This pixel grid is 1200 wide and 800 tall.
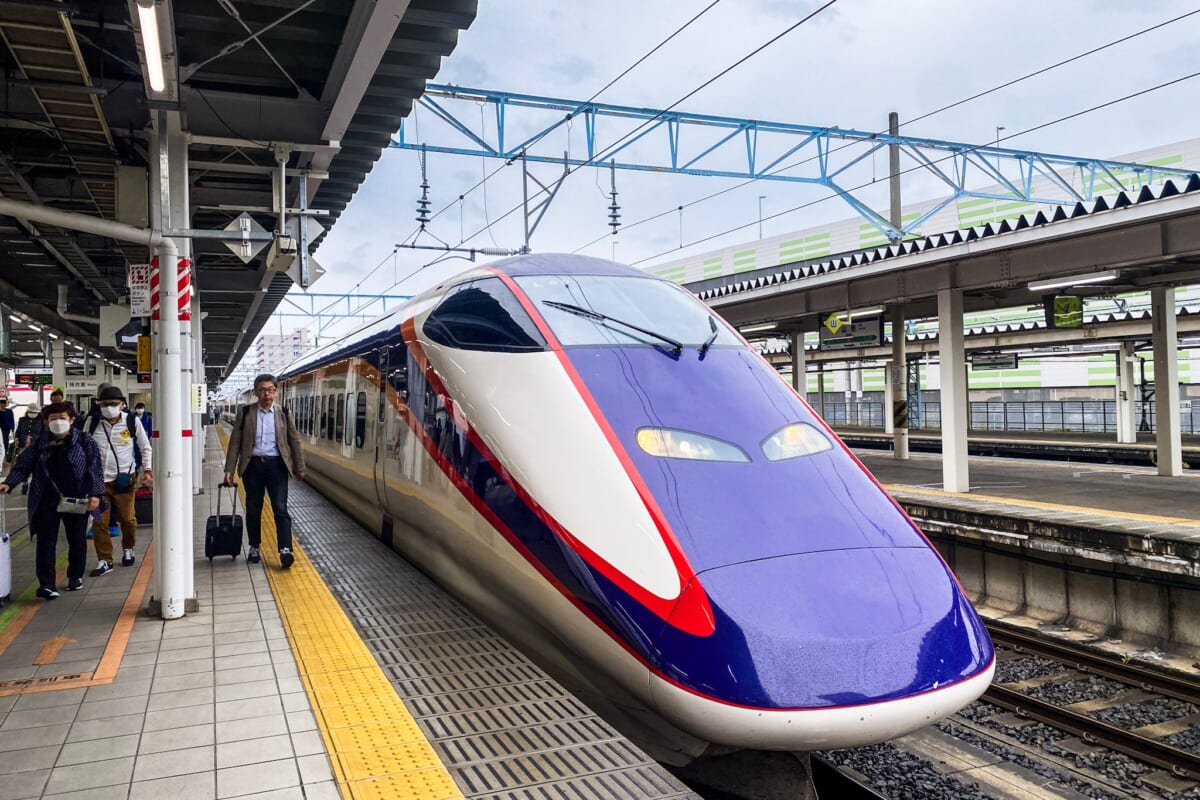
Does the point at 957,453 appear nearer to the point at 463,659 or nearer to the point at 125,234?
the point at 463,659

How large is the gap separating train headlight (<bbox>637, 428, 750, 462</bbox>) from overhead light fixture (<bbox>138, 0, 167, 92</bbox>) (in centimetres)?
332

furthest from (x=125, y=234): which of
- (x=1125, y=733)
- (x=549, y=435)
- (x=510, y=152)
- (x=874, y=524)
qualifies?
(x=510, y=152)

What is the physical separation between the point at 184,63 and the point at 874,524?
20.9ft

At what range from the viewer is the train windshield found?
5.73m

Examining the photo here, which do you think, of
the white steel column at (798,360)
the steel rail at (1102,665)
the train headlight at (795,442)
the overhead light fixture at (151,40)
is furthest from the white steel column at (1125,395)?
the overhead light fixture at (151,40)

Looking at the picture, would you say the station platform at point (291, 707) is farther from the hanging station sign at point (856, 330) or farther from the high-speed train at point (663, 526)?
the hanging station sign at point (856, 330)

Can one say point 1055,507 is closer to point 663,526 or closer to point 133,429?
point 663,526

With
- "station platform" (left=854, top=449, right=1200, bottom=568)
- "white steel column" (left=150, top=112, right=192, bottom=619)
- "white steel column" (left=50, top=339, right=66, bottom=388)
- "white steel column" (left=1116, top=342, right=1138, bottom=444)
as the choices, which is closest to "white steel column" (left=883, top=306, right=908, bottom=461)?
"station platform" (left=854, top=449, right=1200, bottom=568)

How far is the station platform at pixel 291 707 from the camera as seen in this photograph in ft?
11.9

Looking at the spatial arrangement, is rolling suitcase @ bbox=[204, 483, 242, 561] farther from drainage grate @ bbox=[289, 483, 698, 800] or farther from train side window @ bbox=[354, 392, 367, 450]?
drainage grate @ bbox=[289, 483, 698, 800]

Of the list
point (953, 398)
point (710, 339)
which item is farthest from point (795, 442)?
point (953, 398)

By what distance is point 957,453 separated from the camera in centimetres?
1419

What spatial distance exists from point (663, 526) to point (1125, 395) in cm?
2858

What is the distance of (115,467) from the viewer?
820cm
